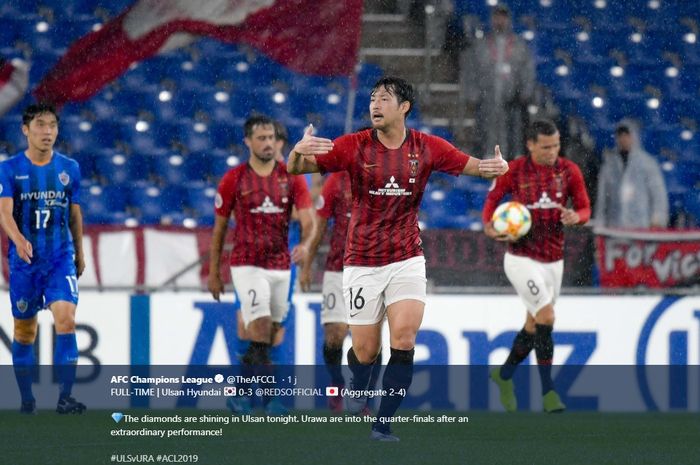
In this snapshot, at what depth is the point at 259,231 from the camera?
28.9 ft

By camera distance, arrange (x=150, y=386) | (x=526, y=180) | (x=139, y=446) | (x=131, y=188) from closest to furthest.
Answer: (x=139, y=446)
(x=526, y=180)
(x=150, y=386)
(x=131, y=188)

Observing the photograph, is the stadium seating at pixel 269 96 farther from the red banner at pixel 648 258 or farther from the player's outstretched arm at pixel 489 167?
the player's outstretched arm at pixel 489 167

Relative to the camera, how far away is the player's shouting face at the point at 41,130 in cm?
822

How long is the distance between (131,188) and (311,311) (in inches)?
119

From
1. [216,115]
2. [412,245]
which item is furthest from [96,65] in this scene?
[412,245]

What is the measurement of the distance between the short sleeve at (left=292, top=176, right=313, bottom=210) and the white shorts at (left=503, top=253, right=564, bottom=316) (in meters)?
1.49

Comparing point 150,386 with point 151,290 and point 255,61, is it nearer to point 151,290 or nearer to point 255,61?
point 151,290

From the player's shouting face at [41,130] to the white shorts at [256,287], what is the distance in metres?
1.46

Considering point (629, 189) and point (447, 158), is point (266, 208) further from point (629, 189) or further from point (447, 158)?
point (629, 189)

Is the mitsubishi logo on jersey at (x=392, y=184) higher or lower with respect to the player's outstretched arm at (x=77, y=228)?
higher

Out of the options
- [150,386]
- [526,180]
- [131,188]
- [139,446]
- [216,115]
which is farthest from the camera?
[216,115]

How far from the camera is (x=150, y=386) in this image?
10.0 meters

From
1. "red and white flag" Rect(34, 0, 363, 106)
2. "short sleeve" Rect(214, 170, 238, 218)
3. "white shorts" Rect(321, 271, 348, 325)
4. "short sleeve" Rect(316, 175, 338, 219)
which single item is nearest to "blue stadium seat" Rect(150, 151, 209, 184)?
"red and white flag" Rect(34, 0, 363, 106)

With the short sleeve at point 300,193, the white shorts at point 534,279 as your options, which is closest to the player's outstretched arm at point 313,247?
the short sleeve at point 300,193
